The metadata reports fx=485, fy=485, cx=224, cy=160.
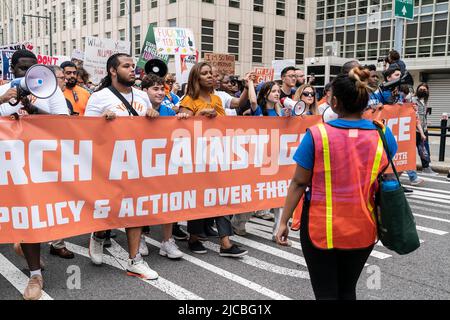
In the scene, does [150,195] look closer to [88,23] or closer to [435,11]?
[435,11]

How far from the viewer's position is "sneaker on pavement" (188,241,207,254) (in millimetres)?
5129

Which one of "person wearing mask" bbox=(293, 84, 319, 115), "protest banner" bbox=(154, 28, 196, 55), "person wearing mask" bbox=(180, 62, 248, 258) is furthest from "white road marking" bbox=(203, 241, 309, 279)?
"protest banner" bbox=(154, 28, 196, 55)

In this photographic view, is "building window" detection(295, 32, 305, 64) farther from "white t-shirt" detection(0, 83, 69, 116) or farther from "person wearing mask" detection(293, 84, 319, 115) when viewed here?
"white t-shirt" detection(0, 83, 69, 116)

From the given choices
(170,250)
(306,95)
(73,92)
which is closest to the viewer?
(170,250)

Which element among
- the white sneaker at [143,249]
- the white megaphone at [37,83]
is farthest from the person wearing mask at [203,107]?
the white megaphone at [37,83]

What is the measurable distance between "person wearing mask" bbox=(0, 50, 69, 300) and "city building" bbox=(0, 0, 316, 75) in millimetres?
31847

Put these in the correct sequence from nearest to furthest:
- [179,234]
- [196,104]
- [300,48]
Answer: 1. [196,104]
2. [179,234]
3. [300,48]

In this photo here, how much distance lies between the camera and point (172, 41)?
37.8 ft

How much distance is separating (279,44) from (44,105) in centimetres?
3742

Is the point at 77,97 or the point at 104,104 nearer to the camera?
the point at 104,104

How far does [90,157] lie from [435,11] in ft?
104

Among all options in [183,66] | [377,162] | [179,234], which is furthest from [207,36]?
[377,162]

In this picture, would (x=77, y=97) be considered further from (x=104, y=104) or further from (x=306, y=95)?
(x=306, y=95)

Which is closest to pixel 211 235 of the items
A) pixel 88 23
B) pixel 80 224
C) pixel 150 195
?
pixel 150 195
